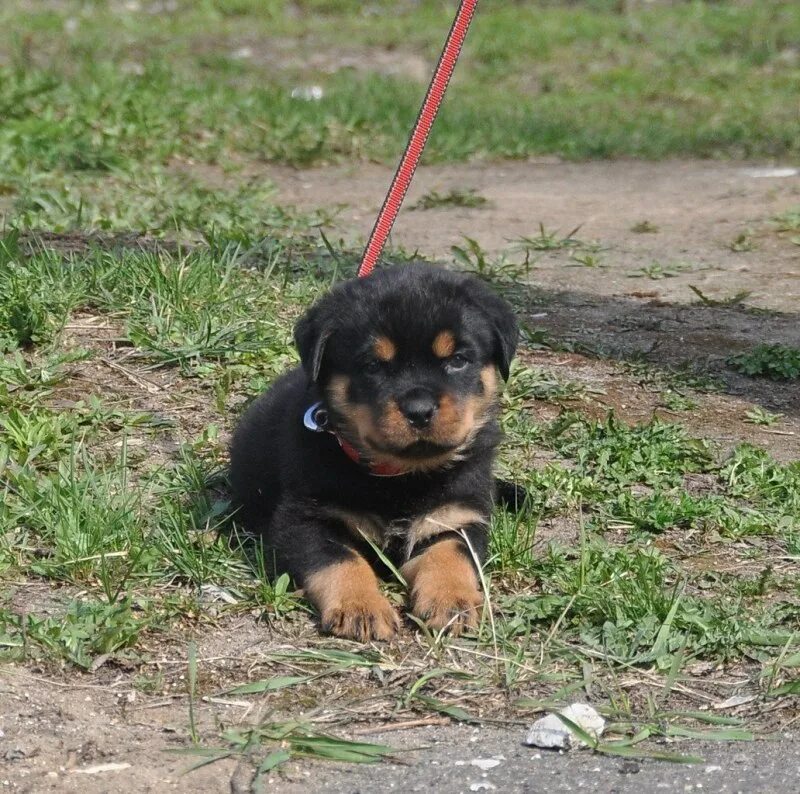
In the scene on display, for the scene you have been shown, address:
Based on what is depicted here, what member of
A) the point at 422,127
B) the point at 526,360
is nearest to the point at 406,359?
the point at 422,127

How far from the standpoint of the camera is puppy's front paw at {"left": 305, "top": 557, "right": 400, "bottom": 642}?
11.0 ft

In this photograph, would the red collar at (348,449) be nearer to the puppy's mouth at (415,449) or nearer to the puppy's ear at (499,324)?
the puppy's mouth at (415,449)

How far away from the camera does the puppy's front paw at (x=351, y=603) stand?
3.36 m

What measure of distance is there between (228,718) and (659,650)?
1055 mm

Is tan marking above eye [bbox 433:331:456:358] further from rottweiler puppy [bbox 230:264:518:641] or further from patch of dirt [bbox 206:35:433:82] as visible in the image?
patch of dirt [bbox 206:35:433:82]

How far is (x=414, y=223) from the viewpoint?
23.3 feet

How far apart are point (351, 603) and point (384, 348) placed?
663 millimetres

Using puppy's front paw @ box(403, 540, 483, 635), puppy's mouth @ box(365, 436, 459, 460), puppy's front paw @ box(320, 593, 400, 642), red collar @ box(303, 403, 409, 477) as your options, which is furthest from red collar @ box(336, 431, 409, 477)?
puppy's front paw @ box(320, 593, 400, 642)

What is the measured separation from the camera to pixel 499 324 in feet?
12.2

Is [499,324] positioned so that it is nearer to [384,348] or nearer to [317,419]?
[384,348]

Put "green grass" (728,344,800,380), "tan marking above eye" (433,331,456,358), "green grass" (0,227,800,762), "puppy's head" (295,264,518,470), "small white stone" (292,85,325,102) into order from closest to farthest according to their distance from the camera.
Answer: "green grass" (0,227,800,762) < "puppy's head" (295,264,518,470) < "tan marking above eye" (433,331,456,358) < "green grass" (728,344,800,380) < "small white stone" (292,85,325,102)

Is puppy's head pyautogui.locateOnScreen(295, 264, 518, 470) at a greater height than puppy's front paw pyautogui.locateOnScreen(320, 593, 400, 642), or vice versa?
puppy's head pyautogui.locateOnScreen(295, 264, 518, 470)

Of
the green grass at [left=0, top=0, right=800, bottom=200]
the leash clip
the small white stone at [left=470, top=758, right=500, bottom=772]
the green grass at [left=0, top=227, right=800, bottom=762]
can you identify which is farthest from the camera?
the green grass at [left=0, top=0, right=800, bottom=200]

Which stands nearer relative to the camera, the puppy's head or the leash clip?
the puppy's head
